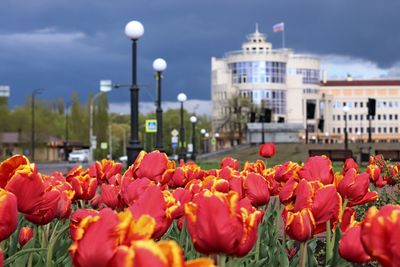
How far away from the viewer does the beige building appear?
150m

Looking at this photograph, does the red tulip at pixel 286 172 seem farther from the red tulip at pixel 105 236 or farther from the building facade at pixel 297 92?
the building facade at pixel 297 92

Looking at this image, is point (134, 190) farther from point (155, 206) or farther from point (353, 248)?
point (353, 248)

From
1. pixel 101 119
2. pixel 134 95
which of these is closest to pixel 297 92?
pixel 101 119

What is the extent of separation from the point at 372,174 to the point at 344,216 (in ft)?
6.72

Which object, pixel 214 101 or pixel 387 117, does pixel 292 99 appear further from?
pixel 387 117

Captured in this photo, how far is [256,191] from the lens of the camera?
11.5ft

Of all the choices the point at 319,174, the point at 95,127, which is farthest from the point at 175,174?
the point at 95,127

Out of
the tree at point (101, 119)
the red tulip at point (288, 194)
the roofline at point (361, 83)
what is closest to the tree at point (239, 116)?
the tree at point (101, 119)

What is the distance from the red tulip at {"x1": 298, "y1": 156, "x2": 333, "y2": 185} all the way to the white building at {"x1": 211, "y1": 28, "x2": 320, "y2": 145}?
11973 centimetres

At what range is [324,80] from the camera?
157 metres

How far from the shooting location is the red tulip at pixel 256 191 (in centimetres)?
349

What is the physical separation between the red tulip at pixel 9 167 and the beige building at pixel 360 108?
479ft

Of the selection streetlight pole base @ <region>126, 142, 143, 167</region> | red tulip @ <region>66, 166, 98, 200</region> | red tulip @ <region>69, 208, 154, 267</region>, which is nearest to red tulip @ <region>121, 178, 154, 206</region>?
red tulip @ <region>66, 166, 98, 200</region>

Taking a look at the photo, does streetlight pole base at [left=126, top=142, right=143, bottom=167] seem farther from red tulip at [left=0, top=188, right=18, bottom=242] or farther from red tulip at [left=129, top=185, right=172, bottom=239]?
red tulip at [left=0, top=188, right=18, bottom=242]
